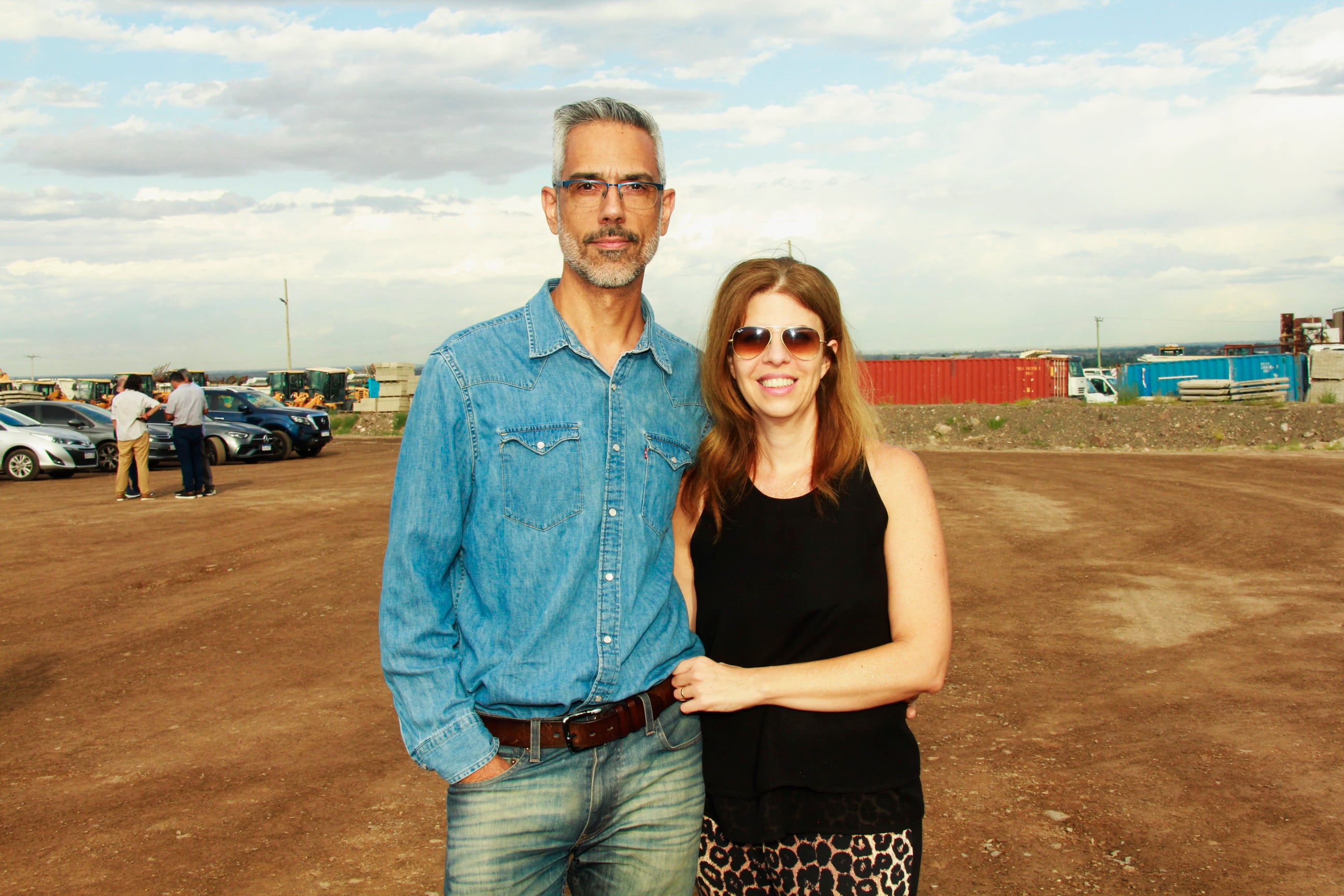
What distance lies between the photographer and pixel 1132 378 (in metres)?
45.2

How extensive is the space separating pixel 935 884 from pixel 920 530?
2.08m

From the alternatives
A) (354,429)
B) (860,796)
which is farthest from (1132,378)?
(860,796)

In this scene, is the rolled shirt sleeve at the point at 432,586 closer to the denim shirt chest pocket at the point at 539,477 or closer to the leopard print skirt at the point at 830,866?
the denim shirt chest pocket at the point at 539,477

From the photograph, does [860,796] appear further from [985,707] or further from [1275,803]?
[985,707]

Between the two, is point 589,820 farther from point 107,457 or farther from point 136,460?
point 107,457

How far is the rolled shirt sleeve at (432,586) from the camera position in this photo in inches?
79.9

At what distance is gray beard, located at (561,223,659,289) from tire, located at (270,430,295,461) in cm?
2097

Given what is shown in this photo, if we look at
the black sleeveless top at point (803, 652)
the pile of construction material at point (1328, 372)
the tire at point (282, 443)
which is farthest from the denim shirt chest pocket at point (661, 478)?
the pile of construction material at point (1328, 372)

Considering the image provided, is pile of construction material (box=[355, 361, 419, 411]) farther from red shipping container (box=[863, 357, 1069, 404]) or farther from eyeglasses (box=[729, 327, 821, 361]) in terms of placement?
eyeglasses (box=[729, 327, 821, 361])

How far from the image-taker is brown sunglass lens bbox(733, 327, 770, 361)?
241cm

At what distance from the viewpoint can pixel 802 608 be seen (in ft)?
7.41

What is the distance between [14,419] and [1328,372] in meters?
33.1

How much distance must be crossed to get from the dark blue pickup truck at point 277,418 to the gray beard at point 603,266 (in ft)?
68.4

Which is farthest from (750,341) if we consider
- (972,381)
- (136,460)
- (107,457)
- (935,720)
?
(972,381)
